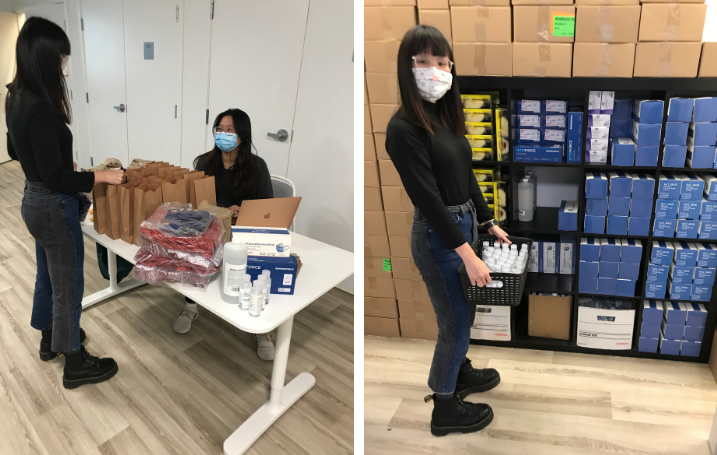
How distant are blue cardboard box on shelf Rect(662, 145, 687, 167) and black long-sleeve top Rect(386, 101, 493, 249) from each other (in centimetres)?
111

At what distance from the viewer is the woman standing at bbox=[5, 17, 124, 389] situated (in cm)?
191

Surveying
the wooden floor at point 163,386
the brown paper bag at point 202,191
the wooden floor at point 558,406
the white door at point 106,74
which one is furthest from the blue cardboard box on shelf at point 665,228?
the white door at point 106,74

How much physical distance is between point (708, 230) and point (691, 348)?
23.8 inches

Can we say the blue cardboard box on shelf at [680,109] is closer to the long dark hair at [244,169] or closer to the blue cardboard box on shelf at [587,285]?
the blue cardboard box on shelf at [587,285]

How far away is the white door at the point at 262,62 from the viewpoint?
3.19 metres

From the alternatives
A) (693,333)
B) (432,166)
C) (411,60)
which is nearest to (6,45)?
(411,60)

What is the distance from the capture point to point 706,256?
7.48ft

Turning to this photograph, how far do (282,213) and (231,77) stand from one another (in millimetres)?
1962

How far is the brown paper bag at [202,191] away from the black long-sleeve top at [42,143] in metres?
0.43

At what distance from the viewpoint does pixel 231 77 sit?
12.0 feet

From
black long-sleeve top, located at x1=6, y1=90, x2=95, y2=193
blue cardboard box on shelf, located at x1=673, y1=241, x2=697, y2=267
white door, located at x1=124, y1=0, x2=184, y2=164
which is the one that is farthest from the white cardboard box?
white door, located at x1=124, y1=0, x2=184, y2=164

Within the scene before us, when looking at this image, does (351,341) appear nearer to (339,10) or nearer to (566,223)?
(566,223)

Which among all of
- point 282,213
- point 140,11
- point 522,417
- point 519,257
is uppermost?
point 140,11

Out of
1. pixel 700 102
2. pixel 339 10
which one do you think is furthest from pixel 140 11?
pixel 700 102
